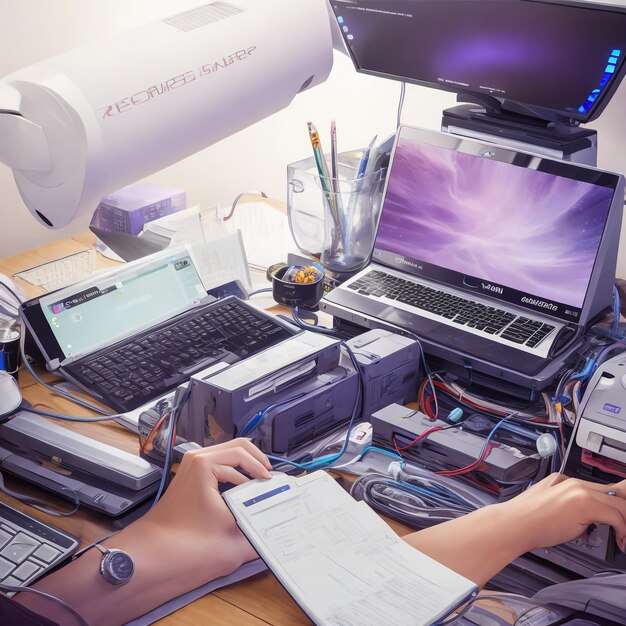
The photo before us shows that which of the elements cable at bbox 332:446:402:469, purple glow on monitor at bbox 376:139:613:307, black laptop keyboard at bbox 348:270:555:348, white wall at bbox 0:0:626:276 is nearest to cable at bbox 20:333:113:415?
cable at bbox 332:446:402:469

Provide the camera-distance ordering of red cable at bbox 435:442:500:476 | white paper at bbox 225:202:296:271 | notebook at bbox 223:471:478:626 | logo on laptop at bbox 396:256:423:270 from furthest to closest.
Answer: white paper at bbox 225:202:296:271 < logo on laptop at bbox 396:256:423:270 < red cable at bbox 435:442:500:476 < notebook at bbox 223:471:478:626

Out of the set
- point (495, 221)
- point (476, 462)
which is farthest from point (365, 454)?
point (495, 221)

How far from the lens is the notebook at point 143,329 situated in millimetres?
1269

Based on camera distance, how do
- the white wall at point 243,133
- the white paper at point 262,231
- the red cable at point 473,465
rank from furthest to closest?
the white wall at point 243,133 < the white paper at point 262,231 < the red cable at point 473,465

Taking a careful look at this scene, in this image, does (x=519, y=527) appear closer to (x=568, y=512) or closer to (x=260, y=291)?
(x=568, y=512)

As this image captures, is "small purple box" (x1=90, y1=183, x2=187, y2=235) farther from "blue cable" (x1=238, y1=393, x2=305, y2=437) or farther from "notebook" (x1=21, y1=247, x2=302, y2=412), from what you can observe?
"blue cable" (x1=238, y1=393, x2=305, y2=437)

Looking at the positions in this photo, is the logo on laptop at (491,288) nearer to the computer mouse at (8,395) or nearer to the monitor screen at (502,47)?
the monitor screen at (502,47)

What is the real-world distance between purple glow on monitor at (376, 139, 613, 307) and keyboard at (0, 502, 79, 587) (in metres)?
0.79

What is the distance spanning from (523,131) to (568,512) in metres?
0.68

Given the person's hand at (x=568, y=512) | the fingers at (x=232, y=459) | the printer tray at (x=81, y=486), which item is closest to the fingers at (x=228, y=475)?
the fingers at (x=232, y=459)

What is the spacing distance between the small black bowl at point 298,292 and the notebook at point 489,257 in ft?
0.22

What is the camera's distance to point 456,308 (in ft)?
4.51

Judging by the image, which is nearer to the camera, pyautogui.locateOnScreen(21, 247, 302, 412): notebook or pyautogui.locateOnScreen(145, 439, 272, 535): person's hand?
pyautogui.locateOnScreen(145, 439, 272, 535): person's hand

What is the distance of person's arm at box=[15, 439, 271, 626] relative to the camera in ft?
2.82
